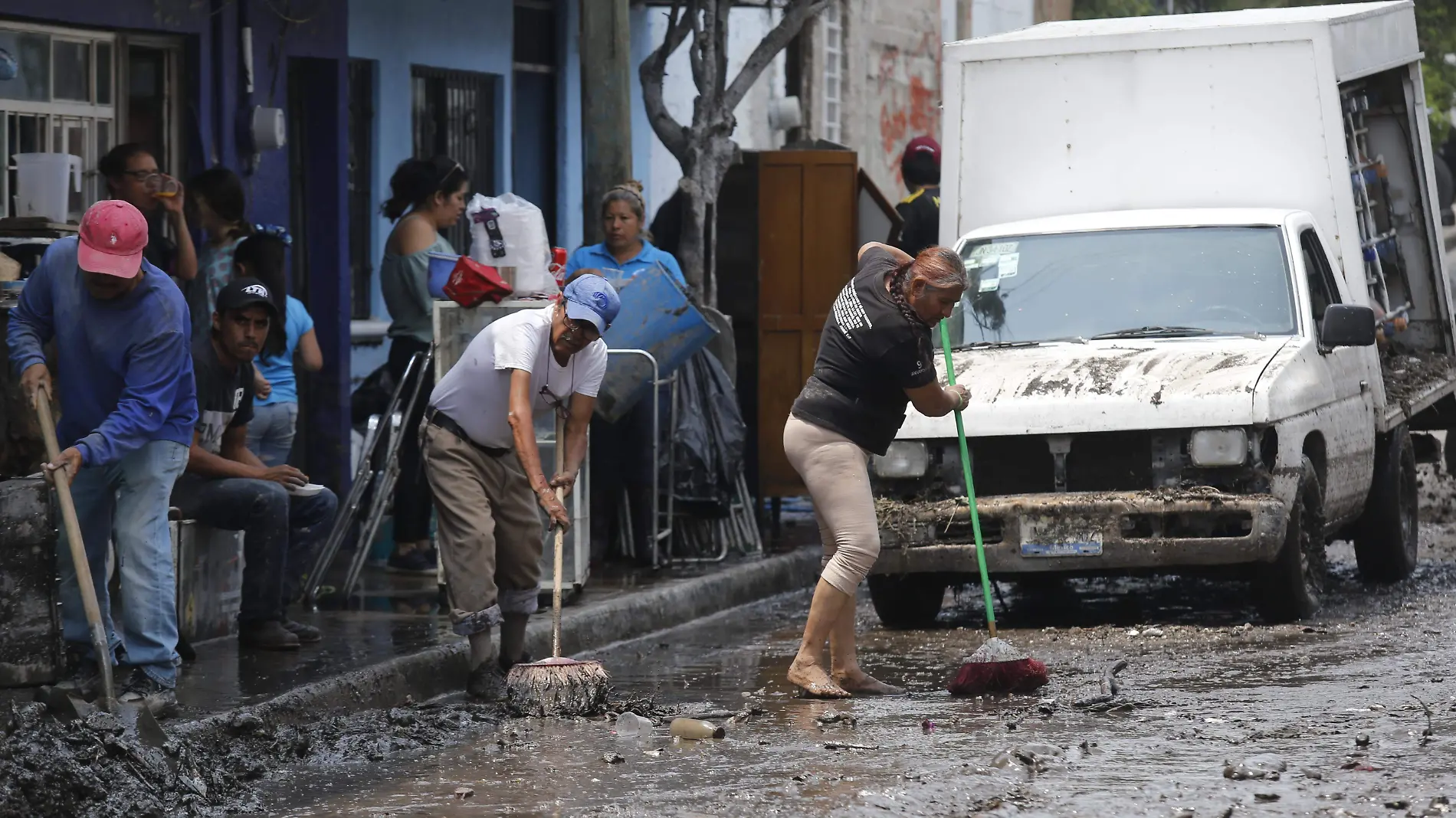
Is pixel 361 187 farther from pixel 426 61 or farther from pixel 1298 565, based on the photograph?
pixel 1298 565

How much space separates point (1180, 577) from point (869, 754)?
17.5 feet

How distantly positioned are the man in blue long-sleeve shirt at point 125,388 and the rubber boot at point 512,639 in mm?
1457

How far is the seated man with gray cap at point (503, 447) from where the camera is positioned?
8.04 m

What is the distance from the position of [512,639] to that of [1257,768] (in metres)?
3.26

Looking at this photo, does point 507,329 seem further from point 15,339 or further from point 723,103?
point 723,103

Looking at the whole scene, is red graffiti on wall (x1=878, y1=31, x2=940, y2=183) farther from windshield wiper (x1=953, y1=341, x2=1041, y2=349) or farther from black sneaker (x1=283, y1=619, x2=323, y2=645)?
black sneaker (x1=283, y1=619, x2=323, y2=645)

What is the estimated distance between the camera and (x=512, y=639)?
8.63 meters

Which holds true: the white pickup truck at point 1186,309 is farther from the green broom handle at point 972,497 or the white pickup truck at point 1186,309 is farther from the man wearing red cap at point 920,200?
the man wearing red cap at point 920,200

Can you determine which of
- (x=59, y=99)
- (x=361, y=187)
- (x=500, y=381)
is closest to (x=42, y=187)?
(x=59, y=99)

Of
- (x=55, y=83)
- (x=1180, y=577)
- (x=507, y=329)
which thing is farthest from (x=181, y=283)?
(x=1180, y=577)

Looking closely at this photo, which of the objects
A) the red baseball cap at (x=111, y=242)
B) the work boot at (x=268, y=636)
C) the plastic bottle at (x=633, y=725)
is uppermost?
the red baseball cap at (x=111, y=242)

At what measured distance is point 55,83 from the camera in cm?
1054

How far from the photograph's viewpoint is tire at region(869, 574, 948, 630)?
1000 centimetres

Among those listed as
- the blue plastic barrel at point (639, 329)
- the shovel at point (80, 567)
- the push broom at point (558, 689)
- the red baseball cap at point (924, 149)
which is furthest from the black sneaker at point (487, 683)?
the red baseball cap at point (924, 149)
